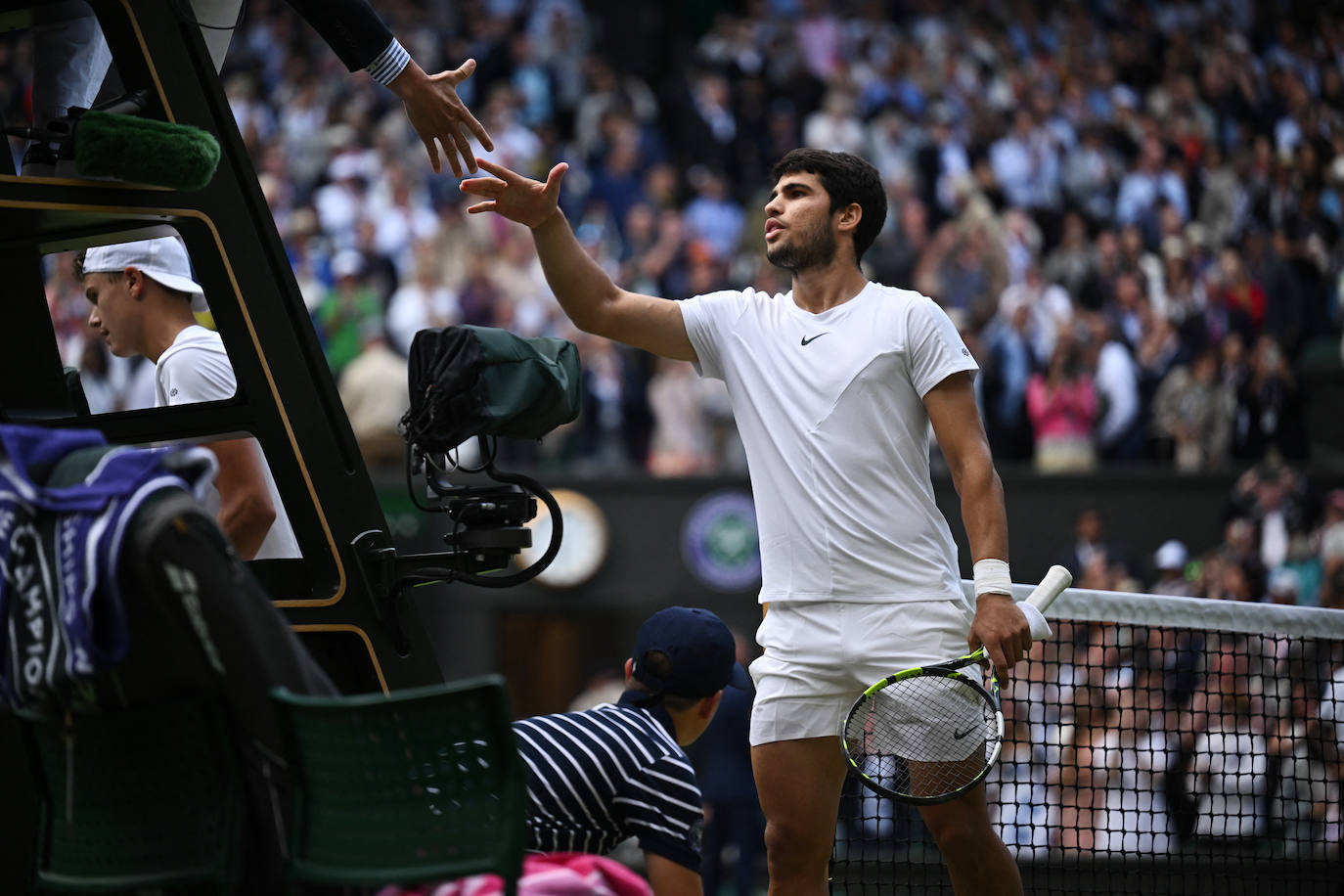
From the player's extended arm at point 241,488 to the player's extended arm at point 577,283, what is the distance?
92 centimetres

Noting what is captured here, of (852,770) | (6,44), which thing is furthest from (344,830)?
(6,44)

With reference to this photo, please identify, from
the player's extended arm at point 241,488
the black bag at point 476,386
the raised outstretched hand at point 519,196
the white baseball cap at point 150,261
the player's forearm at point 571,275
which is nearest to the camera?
the black bag at point 476,386

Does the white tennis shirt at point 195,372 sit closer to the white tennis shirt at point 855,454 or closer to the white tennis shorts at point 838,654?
the white tennis shirt at point 855,454

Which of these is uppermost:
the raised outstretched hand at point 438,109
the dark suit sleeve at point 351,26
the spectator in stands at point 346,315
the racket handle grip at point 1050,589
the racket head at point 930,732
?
the spectator in stands at point 346,315

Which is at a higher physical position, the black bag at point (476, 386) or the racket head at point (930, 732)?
the black bag at point (476, 386)

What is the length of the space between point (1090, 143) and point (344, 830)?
51.5 feet

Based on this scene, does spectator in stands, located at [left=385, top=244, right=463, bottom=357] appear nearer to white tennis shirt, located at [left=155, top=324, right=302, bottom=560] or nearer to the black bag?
white tennis shirt, located at [left=155, top=324, right=302, bottom=560]

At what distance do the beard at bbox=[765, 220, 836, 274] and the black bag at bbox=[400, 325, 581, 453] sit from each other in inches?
31.2

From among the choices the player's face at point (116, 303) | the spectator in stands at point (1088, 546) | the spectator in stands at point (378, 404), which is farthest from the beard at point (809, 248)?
the spectator in stands at point (378, 404)

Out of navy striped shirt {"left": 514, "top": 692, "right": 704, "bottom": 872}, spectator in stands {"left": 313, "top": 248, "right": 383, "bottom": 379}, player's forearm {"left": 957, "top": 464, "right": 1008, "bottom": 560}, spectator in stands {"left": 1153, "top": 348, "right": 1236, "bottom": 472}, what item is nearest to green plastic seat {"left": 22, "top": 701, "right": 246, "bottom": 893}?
navy striped shirt {"left": 514, "top": 692, "right": 704, "bottom": 872}

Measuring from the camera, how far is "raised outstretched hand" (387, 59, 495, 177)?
454 centimetres

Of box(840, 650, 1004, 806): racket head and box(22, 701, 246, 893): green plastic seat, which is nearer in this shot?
box(22, 701, 246, 893): green plastic seat

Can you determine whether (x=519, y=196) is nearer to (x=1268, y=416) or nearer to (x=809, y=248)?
(x=809, y=248)

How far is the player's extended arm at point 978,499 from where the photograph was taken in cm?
440
